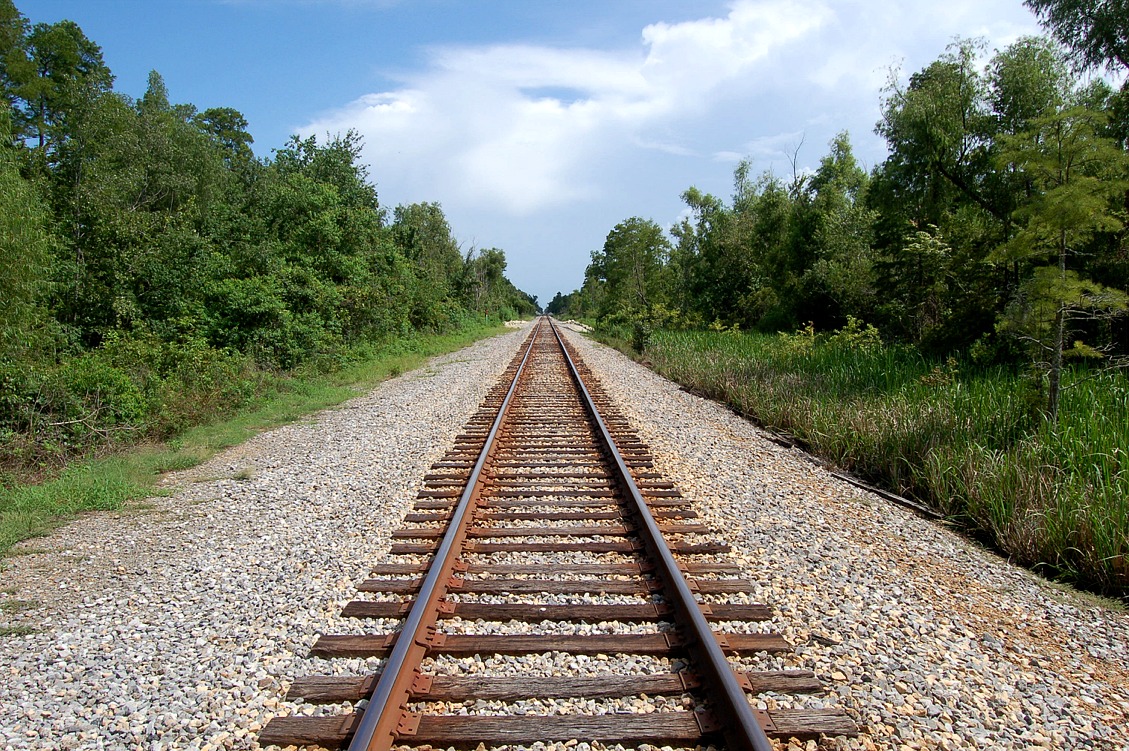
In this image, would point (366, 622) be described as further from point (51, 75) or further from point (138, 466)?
point (51, 75)

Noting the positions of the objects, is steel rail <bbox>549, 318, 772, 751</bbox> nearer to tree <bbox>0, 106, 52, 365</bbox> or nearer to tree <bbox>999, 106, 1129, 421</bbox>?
tree <bbox>999, 106, 1129, 421</bbox>

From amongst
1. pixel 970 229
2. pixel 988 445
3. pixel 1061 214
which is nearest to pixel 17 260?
pixel 988 445

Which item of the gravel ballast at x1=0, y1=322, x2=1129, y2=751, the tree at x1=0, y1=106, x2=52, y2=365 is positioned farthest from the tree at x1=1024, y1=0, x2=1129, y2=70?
the tree at x1=0, y1=106, x2=52, y2=365

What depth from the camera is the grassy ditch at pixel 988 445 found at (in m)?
4.71

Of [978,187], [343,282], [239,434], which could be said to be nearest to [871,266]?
[978,187]

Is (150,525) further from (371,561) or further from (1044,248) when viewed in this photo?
(1044,248)

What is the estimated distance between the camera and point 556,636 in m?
3.46

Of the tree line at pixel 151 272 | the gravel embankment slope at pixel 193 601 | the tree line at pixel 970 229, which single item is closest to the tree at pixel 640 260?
the tree line at pixel 970 229

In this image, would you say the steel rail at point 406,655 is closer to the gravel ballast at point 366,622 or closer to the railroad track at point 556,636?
the railroad track at point 556,636

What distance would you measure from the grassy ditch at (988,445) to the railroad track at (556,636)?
8.00 ft

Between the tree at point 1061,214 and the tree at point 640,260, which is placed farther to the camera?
the tree at point 640,260

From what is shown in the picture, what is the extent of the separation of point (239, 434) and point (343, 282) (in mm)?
12539

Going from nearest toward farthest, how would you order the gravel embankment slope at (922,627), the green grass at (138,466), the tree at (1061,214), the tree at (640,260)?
the gravel embankment slope at (922,627), the green grass at (138,466), the tree at (1061,214), the tree at (640,260)

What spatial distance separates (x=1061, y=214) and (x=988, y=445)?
2323 mm
